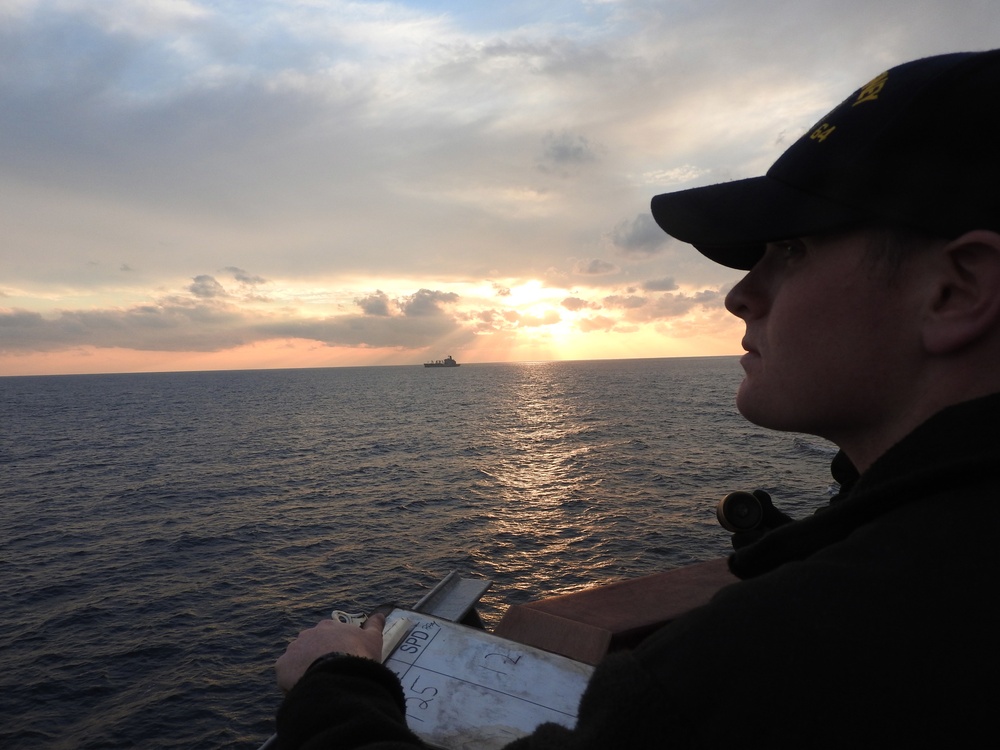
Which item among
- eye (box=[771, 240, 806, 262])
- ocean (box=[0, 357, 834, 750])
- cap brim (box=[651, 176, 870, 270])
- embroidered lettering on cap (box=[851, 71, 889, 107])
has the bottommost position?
ocean (box=[0, 357, 834, 750])

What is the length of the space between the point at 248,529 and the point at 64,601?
9.40 m

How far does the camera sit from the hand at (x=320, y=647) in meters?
1.97

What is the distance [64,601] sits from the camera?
22688 mm

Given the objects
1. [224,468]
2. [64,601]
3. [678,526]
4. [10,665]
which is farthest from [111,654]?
[224,468]

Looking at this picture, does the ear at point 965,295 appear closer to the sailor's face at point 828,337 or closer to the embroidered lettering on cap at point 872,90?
the sailor's face at point 828,337

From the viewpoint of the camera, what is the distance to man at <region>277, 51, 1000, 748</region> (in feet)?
2.88

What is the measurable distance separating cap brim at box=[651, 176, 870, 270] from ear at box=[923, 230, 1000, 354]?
0.18m

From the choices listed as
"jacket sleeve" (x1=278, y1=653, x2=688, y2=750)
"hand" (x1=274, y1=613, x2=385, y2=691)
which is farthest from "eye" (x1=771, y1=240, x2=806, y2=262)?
"hand" (x1=274, y1=613, x2=385, y2=691)

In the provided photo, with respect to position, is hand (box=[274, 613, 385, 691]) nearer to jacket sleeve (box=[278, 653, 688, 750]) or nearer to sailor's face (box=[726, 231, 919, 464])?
jacket sleeve (box=[278, 653, 688, 750])

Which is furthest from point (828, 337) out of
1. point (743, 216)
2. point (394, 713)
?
Answer: point (394, 713)

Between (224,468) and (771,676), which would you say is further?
(224,468)

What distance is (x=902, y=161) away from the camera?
122 cm

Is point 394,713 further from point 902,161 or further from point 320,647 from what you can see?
point 902,161

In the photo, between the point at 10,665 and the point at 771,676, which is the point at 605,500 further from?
the point at 771,676
